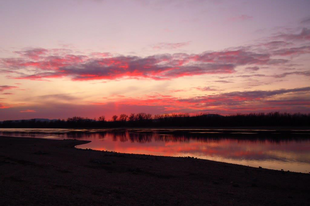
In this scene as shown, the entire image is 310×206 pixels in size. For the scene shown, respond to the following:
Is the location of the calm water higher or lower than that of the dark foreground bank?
lower

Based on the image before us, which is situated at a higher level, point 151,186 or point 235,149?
point 151,186

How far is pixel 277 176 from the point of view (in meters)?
11.3

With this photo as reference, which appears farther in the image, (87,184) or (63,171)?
(63,171)

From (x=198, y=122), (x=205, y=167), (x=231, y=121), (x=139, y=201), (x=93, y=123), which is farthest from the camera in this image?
(x=93, y=123)

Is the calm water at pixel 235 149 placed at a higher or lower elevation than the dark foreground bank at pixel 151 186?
lower

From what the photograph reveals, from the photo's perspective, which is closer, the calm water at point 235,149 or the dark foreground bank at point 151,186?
the dark foreground bank at point 151,186

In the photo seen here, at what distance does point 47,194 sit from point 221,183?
21.8ft

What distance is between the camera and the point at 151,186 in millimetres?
9211

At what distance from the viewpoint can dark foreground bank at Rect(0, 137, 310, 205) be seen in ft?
24.1

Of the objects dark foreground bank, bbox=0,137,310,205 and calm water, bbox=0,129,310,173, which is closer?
dark foreground bank, bbox=0,137,310,205

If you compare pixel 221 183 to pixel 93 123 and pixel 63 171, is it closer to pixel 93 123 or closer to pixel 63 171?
pixel 63 171

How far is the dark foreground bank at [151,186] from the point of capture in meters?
7.34

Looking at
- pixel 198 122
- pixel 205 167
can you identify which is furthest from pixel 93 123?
pixel 205 167

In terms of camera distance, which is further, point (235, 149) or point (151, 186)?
point (235, 149)
